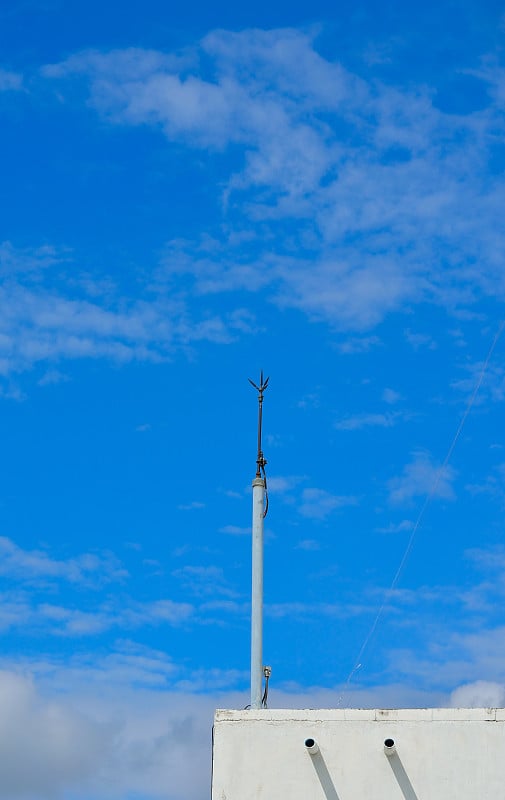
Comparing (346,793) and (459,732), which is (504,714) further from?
(346,793)

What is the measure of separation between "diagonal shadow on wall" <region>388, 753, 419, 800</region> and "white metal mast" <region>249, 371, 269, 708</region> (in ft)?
12.0

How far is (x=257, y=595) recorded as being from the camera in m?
24.1

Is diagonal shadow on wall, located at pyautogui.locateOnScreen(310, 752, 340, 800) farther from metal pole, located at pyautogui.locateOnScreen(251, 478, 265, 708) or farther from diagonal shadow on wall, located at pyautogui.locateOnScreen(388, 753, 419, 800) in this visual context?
metal pole, located at pyautogui.locateOnScreen(251, 478, 265, 708)

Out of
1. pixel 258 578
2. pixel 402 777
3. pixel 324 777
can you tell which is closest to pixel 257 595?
pixel 258 578

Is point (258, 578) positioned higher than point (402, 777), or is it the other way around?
point (258, 578)

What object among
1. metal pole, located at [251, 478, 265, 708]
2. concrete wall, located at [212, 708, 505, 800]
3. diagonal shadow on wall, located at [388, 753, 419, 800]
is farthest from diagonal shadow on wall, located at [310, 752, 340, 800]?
metal pole, located at [251, 478, 265, 708]

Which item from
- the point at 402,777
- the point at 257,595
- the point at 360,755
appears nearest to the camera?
the point at 402,777

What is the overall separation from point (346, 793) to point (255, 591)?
5.17m

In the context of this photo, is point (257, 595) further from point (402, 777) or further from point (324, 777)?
point (402, 777)

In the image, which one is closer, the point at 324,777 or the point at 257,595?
the point at 324,777

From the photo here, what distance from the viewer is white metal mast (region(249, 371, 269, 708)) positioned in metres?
23.4

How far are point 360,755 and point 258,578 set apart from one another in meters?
4.98

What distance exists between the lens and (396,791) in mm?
19844

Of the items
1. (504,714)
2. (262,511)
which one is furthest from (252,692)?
(504,714)
